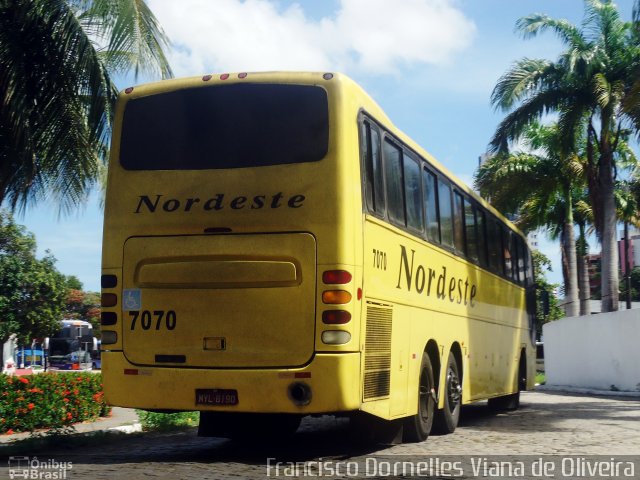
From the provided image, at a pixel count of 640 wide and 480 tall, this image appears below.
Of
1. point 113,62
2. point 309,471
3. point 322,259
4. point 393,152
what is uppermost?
point 113,62

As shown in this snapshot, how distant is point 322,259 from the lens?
879 centimetres

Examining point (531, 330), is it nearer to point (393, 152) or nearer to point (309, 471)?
point (393, 152)

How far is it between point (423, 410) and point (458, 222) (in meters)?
3.35

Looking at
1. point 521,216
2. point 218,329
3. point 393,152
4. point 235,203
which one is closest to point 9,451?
point 218,329

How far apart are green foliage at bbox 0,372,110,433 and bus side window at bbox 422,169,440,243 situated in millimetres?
6585

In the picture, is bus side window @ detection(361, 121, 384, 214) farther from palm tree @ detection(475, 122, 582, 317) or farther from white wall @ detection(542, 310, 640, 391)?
palm tree @ detection(475, 122, 582, 317)

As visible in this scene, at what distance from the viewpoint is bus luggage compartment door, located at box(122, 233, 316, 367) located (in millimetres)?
8828

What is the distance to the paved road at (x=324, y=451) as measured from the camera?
8.60 meters

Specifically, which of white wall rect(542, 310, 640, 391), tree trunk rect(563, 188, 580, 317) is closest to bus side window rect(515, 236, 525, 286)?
white wall rect(542, 310, 640, 391)

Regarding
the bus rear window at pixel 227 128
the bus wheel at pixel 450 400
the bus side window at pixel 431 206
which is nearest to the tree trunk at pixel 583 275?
the bus wheel at pixel 450 400

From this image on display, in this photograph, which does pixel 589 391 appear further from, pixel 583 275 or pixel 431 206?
pixel 431 206

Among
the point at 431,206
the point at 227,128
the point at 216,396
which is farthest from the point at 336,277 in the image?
the point at 431,206

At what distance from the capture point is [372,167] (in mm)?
9648

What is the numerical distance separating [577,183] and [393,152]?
77.8 feet
